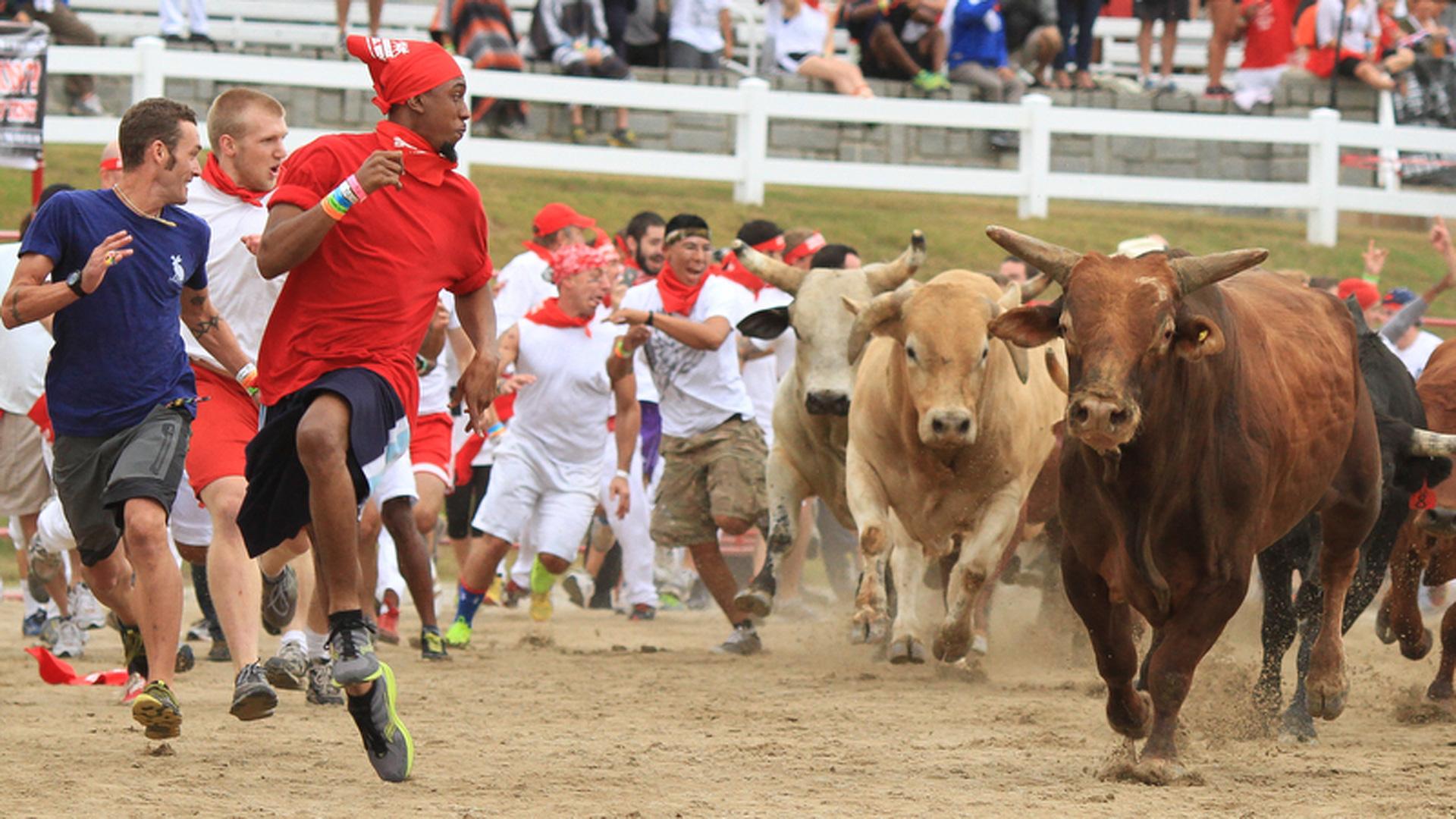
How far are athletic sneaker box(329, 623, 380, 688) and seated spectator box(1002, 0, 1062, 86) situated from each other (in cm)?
1619

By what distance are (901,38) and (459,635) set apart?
37.5 feet

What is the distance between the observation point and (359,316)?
6.29 m

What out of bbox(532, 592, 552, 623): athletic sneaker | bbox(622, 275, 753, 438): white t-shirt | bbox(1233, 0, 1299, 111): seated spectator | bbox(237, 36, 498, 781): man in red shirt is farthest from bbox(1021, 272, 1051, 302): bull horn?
bbox(1233, 0, 1299, 111): seated spectator

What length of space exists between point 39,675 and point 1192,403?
534 cm

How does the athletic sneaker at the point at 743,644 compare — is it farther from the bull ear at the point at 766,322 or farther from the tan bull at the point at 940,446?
the bull ear at the point at 766,322

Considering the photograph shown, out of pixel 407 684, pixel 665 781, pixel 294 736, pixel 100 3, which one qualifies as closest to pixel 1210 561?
pixel 665 781

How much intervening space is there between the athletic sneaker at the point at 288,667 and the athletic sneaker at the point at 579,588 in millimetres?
5141

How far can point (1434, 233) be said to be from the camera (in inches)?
507

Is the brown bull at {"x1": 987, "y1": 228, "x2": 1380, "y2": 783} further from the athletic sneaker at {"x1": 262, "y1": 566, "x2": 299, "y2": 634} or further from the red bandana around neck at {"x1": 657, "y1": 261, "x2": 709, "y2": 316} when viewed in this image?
the red bandana around neck at {"x1": 657, "y1": 261, "x2": 709, "y2": 316}

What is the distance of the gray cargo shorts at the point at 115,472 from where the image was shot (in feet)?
22.1

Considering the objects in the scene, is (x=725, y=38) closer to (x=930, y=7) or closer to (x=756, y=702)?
(x=930, y=7)

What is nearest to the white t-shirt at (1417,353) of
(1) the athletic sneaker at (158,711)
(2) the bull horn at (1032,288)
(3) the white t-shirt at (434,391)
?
(2) the bull horn at (1032,288)

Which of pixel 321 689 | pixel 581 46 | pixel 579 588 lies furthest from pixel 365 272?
pixel 581 46

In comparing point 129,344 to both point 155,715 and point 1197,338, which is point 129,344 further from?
point 1197,338
